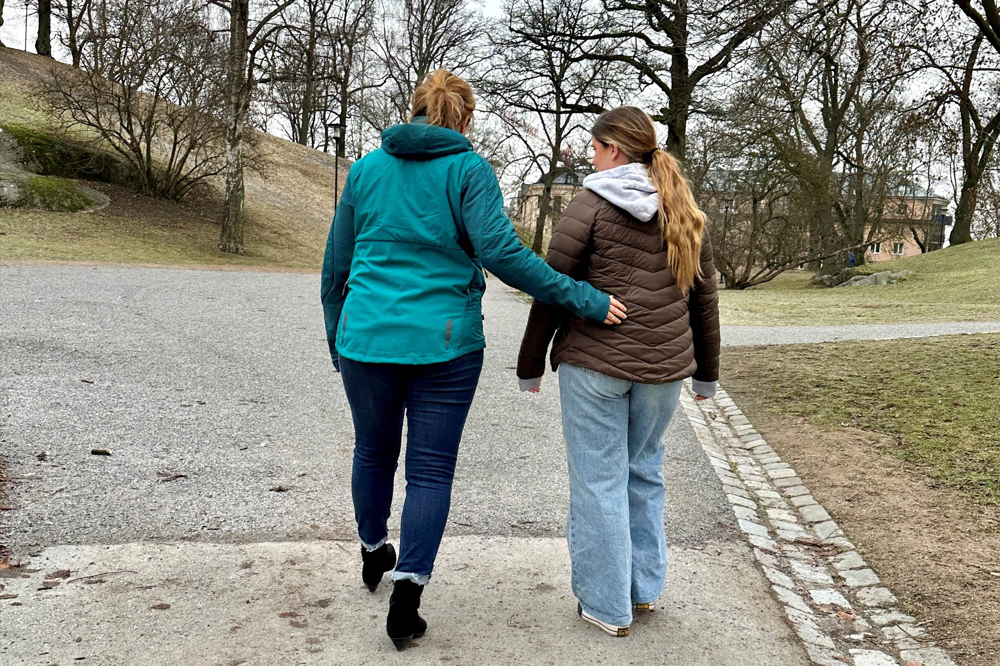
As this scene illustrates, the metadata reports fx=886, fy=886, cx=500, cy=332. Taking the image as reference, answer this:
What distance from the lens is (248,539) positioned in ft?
12.9

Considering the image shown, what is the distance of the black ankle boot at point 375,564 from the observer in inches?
132

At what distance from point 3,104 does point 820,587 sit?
106ft

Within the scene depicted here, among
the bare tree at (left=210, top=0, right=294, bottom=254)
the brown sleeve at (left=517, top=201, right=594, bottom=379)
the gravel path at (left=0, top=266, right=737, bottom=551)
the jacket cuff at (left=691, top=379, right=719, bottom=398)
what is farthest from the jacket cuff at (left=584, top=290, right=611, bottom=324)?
the bare tree at (left=210, top=0, right=294, bottom=254)

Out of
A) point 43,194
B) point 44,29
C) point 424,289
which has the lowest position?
point 424,289

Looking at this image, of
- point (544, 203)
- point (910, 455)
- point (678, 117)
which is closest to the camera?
point (910, 455)

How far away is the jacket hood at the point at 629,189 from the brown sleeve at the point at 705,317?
29 centimetres

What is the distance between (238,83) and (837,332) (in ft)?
54.3

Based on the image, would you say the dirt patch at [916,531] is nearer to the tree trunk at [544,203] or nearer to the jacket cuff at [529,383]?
the jacket cuff at [529,383]

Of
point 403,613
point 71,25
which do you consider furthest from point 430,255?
point 71,25

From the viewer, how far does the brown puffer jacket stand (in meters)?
3.04

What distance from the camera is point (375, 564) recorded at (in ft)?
11.0

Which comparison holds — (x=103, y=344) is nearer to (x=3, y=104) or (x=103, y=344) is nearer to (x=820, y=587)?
(x=820, y=587)

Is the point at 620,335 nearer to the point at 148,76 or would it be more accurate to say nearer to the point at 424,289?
the point at 424,289

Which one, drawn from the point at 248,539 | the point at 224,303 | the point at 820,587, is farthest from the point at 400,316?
the point at 224,303
